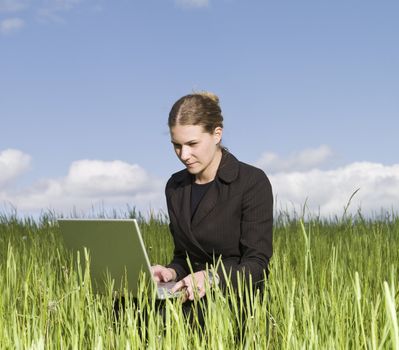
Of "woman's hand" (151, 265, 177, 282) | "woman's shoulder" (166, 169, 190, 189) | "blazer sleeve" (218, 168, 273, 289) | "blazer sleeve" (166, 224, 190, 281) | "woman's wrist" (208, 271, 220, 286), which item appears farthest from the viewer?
"woman's shoulder" (166, 169, 190, 189)

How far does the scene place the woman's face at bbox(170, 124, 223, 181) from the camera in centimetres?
299

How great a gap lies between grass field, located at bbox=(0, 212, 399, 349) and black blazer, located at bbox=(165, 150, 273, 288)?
7.1 inches

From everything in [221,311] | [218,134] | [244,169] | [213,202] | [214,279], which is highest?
[218,134]

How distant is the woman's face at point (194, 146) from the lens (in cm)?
299

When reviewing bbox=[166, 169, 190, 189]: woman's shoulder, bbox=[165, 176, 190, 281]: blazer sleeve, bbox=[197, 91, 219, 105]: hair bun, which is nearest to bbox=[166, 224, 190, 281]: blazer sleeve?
bbox=[165, 176, 190, 281]: blazer sleeve

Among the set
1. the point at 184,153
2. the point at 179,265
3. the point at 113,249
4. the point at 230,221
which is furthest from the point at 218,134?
the point at 113,249

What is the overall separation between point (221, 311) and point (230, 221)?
1.00 metres

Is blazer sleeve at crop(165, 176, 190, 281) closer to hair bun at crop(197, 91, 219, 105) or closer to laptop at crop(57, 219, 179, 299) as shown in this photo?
laptop at crop(57, 219, 179, 299)

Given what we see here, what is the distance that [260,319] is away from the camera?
7.72ft

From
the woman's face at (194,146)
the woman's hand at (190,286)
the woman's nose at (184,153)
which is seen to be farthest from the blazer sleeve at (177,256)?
the woman's hand at (190,286)

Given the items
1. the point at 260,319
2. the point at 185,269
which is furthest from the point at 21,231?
the point at 260,319

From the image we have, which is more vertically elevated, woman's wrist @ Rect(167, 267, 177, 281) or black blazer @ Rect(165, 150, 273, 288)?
black blazer @ Rect(165, 150, 273, 288)

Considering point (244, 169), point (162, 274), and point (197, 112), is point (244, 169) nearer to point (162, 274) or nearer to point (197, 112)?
point (197, 112)

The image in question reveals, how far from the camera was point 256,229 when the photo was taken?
3037 millimetres
